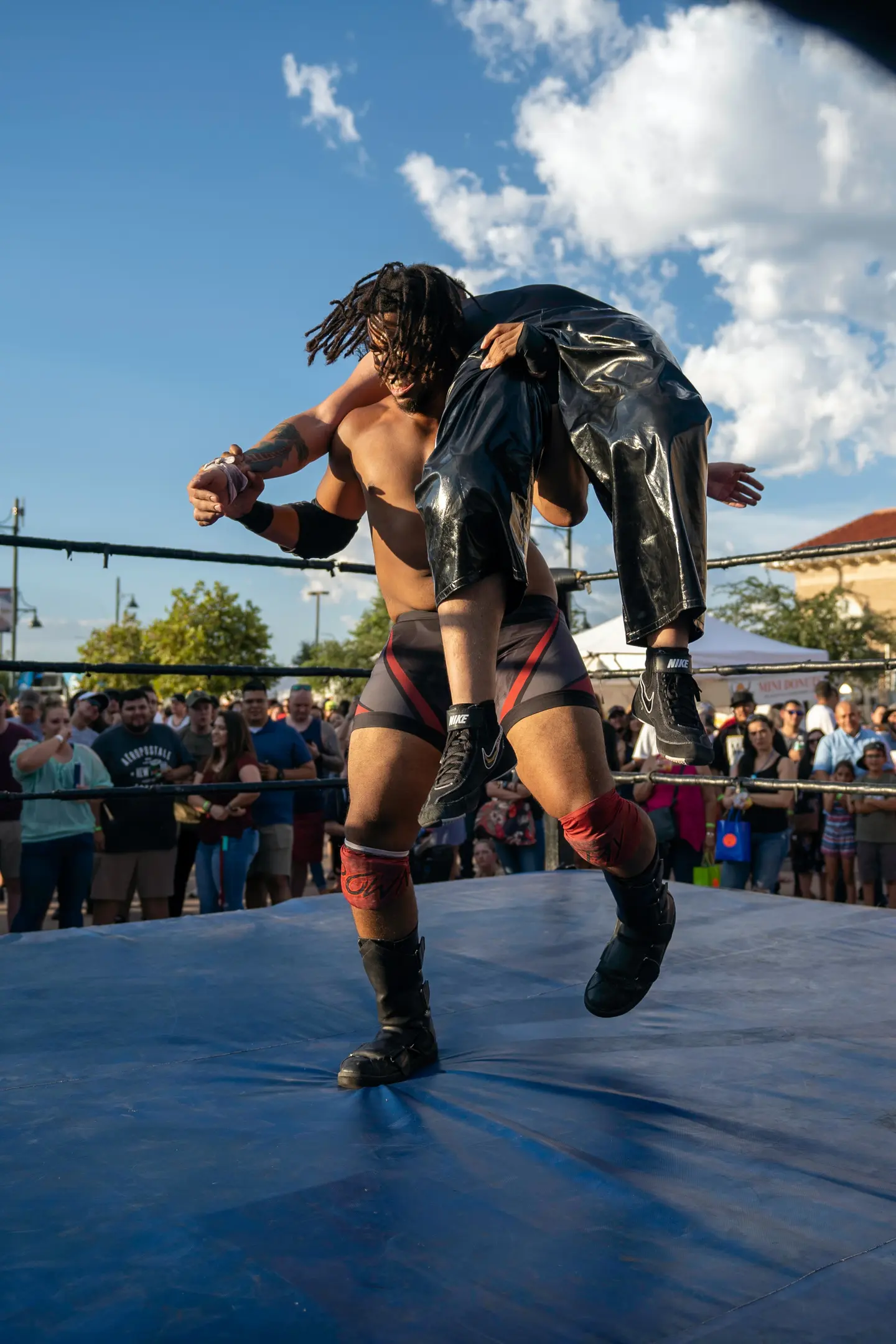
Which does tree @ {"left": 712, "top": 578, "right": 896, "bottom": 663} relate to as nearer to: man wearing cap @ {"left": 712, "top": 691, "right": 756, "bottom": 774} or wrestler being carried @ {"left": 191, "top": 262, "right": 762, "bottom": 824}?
man wearing cap @ {"left": 712, "top": 691, "right": 756, "bottom": 774}

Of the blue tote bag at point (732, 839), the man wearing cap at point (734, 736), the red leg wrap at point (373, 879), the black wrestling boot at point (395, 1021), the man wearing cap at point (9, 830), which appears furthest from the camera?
the man wearing cap at point (734, 736)

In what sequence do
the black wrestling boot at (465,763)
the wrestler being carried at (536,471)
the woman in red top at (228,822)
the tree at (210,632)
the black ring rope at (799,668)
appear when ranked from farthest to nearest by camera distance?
the tree at (210,632) → the woman in red top at (228,822) → the black ring rope at (799,668) → the wrestler being carried at (536,471) → the black wrestling boot at (465,763)

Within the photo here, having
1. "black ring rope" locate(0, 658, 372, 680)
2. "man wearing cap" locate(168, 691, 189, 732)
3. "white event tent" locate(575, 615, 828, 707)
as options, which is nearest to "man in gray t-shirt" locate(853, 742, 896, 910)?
"white event tent" locate(575, 615, 828, 707)

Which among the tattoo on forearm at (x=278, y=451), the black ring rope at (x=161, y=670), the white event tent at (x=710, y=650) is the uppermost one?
the white event tent at (x=710, y=650)

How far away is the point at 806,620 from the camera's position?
1082 inches

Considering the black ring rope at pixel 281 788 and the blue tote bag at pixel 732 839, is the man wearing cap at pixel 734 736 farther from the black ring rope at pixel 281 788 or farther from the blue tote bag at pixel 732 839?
the black ring rope at pixel 281 788

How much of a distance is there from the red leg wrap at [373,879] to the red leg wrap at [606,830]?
0.33 metres

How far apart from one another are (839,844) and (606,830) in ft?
15.7

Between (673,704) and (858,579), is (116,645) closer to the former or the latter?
(858,579)

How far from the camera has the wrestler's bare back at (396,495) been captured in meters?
2.04

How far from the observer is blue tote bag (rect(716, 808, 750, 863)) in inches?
188

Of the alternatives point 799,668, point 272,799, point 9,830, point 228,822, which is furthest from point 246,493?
point 9,830

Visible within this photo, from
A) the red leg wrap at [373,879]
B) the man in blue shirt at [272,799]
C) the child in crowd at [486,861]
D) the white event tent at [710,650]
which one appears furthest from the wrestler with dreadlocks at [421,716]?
the white event tent at [710,650]

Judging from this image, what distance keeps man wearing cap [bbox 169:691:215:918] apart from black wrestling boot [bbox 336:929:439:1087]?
3.40 metres
